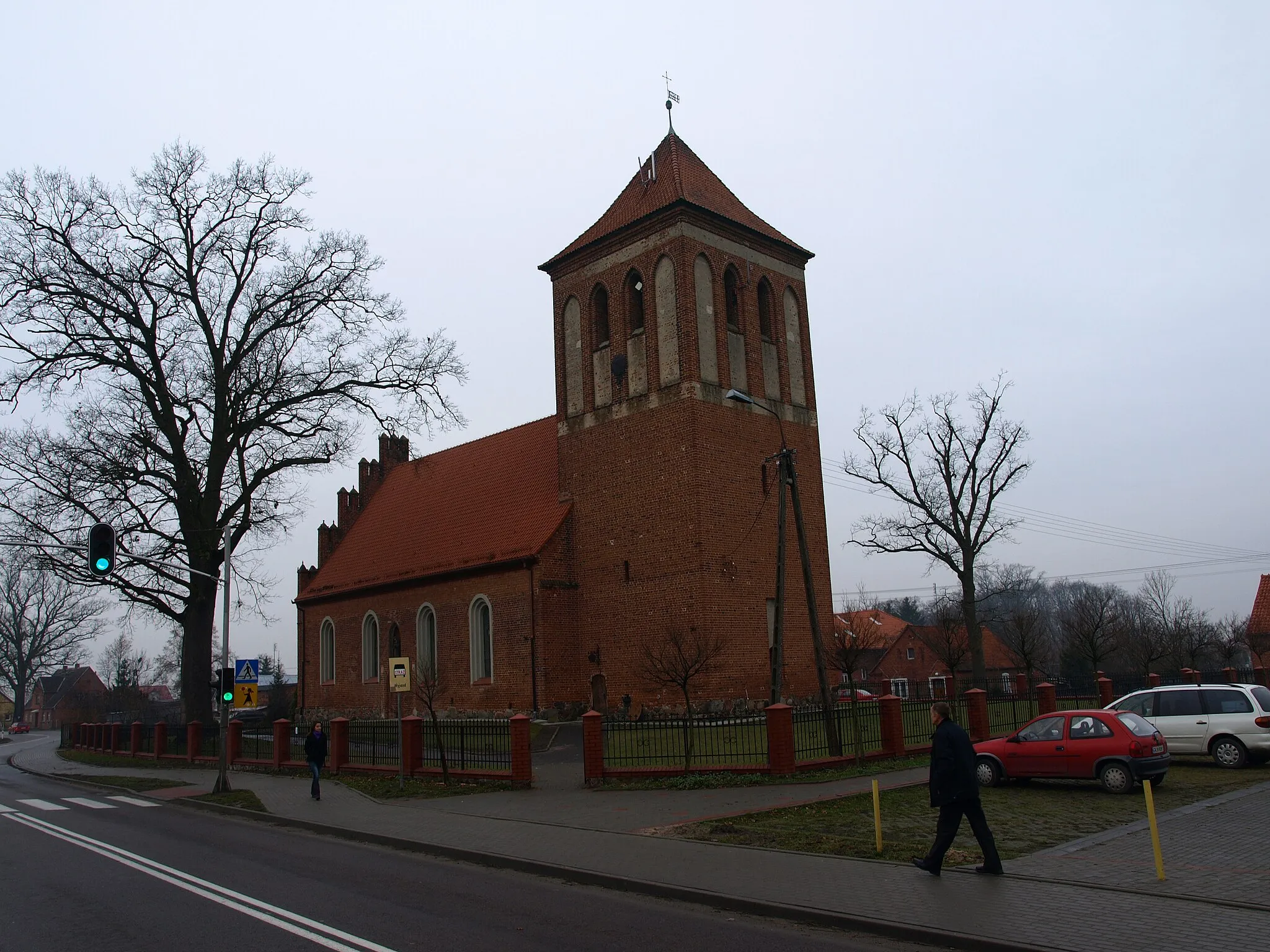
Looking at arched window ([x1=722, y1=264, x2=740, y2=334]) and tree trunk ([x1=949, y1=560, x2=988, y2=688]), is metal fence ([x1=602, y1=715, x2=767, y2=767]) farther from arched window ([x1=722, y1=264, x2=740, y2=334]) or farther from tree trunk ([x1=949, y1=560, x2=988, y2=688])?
tree trunk ([x1=949, y1=560, x2=988, y2=688])

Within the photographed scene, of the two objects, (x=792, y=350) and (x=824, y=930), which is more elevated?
(x=792, y=350)

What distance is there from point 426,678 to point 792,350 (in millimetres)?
16300

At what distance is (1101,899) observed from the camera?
797 centimetres

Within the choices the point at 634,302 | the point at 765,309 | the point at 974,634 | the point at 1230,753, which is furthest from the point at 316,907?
the point at 974,634

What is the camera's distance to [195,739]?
2995cm

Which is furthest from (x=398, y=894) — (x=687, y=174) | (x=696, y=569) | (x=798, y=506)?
(x=687, y=174)

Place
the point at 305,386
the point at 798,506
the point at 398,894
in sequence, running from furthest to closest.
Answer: the point at 305,386 < the point at 798,506 < the point at 398,894

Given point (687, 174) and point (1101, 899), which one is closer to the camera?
point (1101, 899)

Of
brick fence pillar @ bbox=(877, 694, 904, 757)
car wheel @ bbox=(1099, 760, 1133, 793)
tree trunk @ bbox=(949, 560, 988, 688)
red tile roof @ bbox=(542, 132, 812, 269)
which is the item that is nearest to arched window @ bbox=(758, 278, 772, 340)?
red tile roof @ bbox=(542, 132, 812, 269)

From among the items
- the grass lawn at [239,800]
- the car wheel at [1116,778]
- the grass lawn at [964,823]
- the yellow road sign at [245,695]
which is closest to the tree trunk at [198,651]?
the grass lawn at [239,800]

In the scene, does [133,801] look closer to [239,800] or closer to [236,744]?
[239,800]

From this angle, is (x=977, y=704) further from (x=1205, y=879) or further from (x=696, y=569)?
(x=1205, y=879)

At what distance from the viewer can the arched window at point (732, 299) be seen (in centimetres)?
2983

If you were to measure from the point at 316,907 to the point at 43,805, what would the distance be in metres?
14.7
